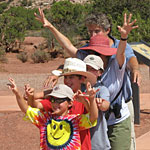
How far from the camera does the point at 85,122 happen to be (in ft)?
9.87

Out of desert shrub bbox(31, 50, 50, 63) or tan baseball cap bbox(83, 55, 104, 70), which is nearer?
tan baseball cap bbox(83, 55, 104, 70)

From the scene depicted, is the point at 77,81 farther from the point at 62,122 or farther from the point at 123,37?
the point at 123,37

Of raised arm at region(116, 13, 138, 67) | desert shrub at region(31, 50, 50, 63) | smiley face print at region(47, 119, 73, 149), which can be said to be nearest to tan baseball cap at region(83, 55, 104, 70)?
raised arm at region(116, 13, 138, 67)

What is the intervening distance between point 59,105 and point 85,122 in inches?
9.7

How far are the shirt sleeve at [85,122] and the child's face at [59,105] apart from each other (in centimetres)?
14

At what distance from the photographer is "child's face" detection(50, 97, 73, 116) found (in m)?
2.98

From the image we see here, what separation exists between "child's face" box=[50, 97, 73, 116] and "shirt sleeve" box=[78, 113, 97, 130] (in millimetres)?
138

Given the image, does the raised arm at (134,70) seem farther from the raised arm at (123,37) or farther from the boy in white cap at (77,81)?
the boy in white cap at (77,81)

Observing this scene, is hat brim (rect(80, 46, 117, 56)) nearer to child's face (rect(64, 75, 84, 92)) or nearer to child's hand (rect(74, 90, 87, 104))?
child's face (rect(64, 75, 84, 92))

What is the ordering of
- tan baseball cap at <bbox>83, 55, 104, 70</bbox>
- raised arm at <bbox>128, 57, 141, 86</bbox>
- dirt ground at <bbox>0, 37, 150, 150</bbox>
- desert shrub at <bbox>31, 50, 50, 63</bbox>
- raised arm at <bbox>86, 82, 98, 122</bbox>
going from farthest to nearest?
desert shrub at <bbox>31, 50, 50, 63</bbox>, dirt ground at <bbox>0, 37, 150, 150</bbox>, raised arm at <bbox>128, 57, 141, 86</bbox>, tan baseball cap at <bbox>83, 55, 104, 70</bbox>, raised arm at <bbox>86, 82, 98, 122</bbox>

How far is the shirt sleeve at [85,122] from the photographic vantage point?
9.83 feet

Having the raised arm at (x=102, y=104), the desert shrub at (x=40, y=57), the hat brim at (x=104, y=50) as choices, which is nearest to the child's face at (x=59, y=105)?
the raised arm at (x=102, y=104)

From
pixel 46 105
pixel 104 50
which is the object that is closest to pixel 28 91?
pixel 46 105

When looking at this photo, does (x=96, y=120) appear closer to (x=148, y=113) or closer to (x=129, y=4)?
(x=148, y=113)
